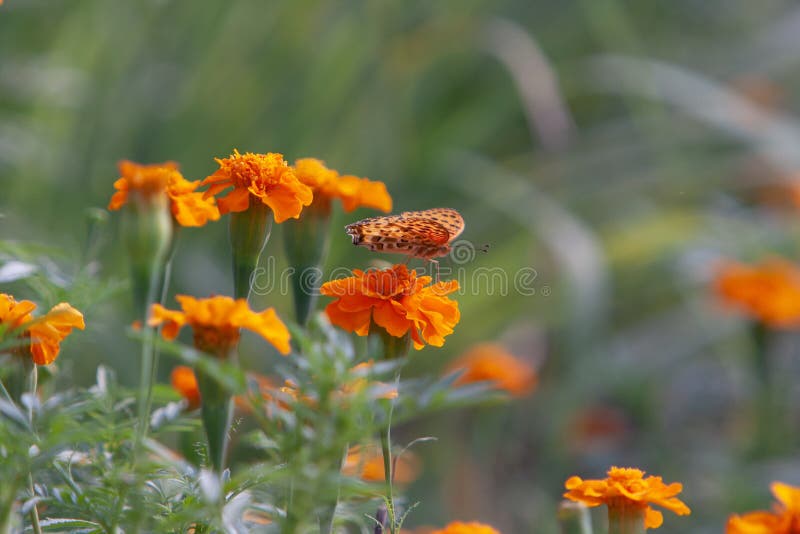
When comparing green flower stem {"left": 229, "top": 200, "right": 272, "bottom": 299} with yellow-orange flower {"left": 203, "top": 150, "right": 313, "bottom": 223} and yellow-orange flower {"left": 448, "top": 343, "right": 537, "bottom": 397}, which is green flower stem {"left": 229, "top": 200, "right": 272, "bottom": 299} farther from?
yellow-orange flower {"left": 448, "top": 343, "right": 537, "bottom": 397}

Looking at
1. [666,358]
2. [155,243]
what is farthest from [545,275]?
[155,243]

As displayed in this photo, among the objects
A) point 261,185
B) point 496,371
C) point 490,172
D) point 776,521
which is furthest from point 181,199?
point 490,172

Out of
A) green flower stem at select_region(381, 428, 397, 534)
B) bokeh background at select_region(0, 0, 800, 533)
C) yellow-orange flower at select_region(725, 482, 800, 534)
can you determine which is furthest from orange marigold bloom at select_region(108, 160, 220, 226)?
bokeh background at select_region(0, 0, 800, 533)

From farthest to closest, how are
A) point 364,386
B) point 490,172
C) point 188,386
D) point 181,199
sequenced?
point 490,172
point 188,386
point 181,199
point 364,386

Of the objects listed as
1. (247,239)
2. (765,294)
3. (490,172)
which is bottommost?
(247,239)

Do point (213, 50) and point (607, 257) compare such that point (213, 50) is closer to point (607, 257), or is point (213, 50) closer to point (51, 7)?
point (51, 7)

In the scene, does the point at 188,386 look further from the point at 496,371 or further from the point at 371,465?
the point at 496,371
